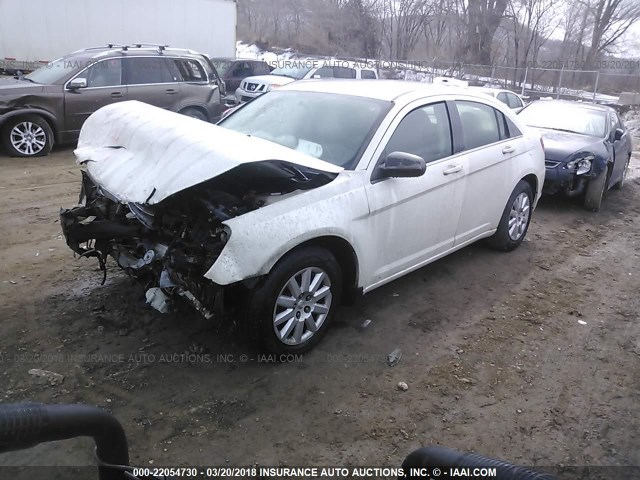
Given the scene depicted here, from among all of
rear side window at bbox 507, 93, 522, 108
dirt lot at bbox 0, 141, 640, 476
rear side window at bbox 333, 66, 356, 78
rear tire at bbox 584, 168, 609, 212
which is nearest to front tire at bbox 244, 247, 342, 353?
dirt lot at bbox 0, 141, 640, 476

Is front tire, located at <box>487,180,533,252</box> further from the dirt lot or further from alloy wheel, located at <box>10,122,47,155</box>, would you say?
alloy wheel, located at <box>10,122,47,155</box>

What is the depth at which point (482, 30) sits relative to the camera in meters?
30.1

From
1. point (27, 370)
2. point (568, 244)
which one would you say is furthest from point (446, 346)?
point (568, 244)

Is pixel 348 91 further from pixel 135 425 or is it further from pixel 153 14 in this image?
pixel 153 14

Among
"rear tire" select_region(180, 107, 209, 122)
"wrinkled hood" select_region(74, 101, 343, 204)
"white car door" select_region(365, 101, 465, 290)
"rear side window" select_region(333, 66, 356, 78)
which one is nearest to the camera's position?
"wrinkled hood" select_region(74, 101, 343, 204)

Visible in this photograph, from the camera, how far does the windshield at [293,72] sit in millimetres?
16047

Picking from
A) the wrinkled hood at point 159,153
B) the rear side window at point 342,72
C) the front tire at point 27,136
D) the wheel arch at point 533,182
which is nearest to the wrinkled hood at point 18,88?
the front tire at point 27,136

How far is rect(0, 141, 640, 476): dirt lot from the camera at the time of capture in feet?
9.34

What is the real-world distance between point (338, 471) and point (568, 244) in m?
4.77

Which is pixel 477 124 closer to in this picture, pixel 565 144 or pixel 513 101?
pixel 565 144

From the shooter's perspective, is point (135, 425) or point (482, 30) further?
point (482, 30)

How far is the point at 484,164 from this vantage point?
187 inches

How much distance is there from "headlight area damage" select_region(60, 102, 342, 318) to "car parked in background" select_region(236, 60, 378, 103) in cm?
982

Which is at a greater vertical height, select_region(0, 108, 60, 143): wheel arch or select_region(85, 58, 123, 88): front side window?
select_region(85, 58, 123, 88): front side window
